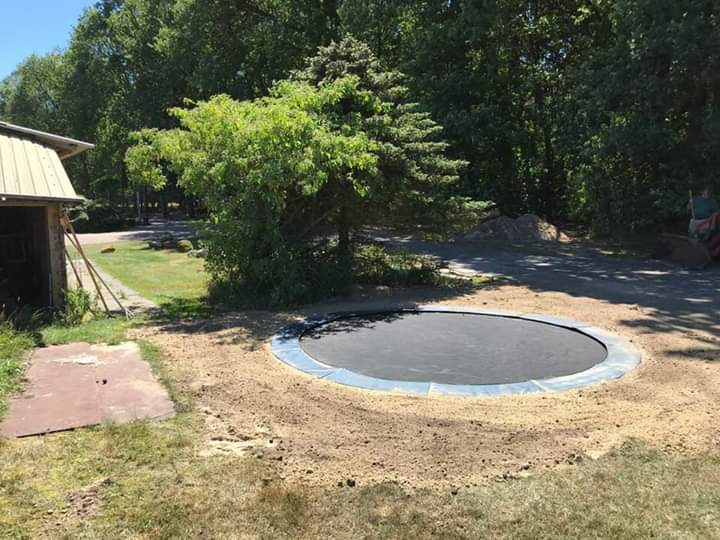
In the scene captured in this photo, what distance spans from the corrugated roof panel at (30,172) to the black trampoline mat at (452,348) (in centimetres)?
365

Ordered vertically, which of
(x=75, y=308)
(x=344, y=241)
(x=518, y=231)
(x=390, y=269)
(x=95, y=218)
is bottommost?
(x=75, y=308)

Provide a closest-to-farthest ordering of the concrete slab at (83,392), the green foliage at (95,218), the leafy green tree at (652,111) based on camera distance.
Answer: the concrete slab at (83,392), the leafy green tree at (652,111), the green foliage at (95,218)

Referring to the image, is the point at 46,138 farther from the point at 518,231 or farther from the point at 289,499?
the point at 518,231

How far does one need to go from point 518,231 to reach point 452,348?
12.4 meters

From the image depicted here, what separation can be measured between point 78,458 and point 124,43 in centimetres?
2828

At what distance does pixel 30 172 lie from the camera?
7.45m

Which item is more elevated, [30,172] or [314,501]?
[30,172]

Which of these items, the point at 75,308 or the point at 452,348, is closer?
the point at 452,348

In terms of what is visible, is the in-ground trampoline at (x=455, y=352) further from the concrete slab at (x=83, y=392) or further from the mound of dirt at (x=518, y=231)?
the mound of dirt at (x=518, y=231)

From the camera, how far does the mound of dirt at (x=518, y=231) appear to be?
17438 millimetres

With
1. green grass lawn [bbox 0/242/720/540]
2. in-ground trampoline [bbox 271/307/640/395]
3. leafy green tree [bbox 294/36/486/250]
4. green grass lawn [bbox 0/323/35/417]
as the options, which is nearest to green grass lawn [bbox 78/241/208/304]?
green grass lawn [bbox 0/323/35/417]

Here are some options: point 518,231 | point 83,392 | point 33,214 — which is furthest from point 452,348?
point 518,231

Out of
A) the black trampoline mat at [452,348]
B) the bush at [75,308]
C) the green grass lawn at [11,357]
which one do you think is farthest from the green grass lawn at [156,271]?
the black trampoline mat at [452,348]

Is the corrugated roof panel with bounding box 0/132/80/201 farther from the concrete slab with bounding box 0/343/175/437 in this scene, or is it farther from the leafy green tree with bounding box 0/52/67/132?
the leafy green tree with bounding box 0/52/67/132
